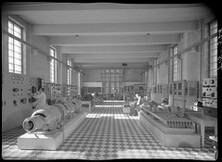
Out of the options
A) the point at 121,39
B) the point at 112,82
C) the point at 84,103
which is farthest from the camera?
the point at 112,82

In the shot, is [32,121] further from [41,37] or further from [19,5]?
[41,37]

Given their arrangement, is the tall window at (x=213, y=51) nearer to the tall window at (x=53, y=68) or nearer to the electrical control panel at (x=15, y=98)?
the electrical control panel at (x=15, y=98)

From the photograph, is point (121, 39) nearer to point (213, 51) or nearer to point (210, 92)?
point (213, 51)

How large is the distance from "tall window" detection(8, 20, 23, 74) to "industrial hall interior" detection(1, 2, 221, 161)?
0.04 meters

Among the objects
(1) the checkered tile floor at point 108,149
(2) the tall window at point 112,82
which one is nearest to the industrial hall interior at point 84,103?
(1) the checkered tile floor at point 108,149

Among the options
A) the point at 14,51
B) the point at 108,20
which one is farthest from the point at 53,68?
the point at 108,20

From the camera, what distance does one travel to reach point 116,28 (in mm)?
7707

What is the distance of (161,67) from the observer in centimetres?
1406

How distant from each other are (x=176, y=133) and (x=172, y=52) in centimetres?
812

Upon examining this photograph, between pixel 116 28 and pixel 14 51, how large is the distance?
4734 millimetres

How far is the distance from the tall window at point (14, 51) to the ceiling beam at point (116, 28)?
946 millimetres

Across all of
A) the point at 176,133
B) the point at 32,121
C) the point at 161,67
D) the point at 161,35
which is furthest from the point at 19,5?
Answer: the point at 161,67

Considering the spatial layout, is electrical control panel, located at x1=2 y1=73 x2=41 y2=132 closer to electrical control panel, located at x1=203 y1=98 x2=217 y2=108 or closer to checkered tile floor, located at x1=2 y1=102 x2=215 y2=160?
checkered tile floor, located at x1=2 y1=102 x2=215 y2=160

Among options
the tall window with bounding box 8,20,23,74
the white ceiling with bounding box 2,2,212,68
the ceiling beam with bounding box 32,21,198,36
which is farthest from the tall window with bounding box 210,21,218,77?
the tall window with bounding box 8,20,23,74
